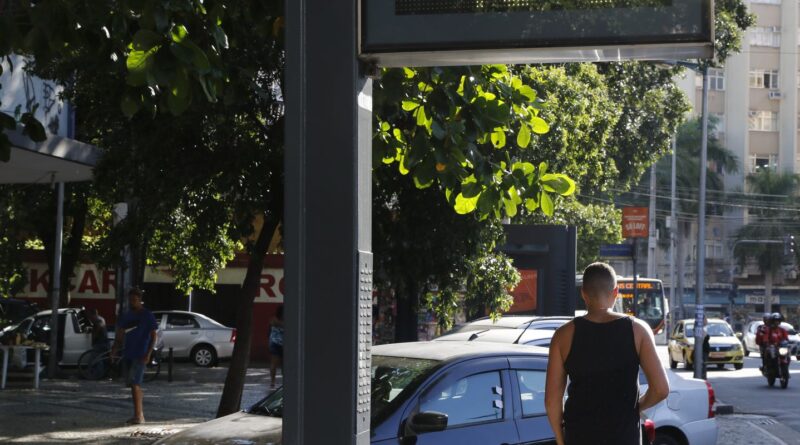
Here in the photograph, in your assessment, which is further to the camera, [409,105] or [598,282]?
[409,105]

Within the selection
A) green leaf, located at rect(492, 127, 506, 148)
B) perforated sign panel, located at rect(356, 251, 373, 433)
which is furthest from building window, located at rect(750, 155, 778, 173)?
perforated sign panel, located at rect(356, 251, 373, 433)

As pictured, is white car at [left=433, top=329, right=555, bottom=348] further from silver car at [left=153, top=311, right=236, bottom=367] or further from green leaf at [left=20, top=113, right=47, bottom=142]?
silver car at [left=153, top=311, right=236, bottom=367]

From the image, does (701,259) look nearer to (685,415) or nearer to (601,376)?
(685,415)

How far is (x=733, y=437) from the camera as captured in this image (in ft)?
53.0

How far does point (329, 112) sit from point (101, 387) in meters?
19.6

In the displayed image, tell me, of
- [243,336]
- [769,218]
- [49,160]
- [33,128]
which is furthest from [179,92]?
[769,218]

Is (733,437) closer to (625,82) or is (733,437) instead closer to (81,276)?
(625,82)

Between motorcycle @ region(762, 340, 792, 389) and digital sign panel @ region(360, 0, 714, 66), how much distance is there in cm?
2470

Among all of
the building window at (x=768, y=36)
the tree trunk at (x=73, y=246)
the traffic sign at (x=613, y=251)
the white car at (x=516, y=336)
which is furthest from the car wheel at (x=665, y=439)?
the building window at (x=768, y=36)

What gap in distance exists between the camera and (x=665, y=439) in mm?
9734

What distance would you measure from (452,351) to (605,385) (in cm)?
278

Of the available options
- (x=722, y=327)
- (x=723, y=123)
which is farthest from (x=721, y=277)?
(x=722, y=327)

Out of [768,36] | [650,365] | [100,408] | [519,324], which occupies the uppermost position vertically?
[768,36]

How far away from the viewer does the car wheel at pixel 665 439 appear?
31.7ft
